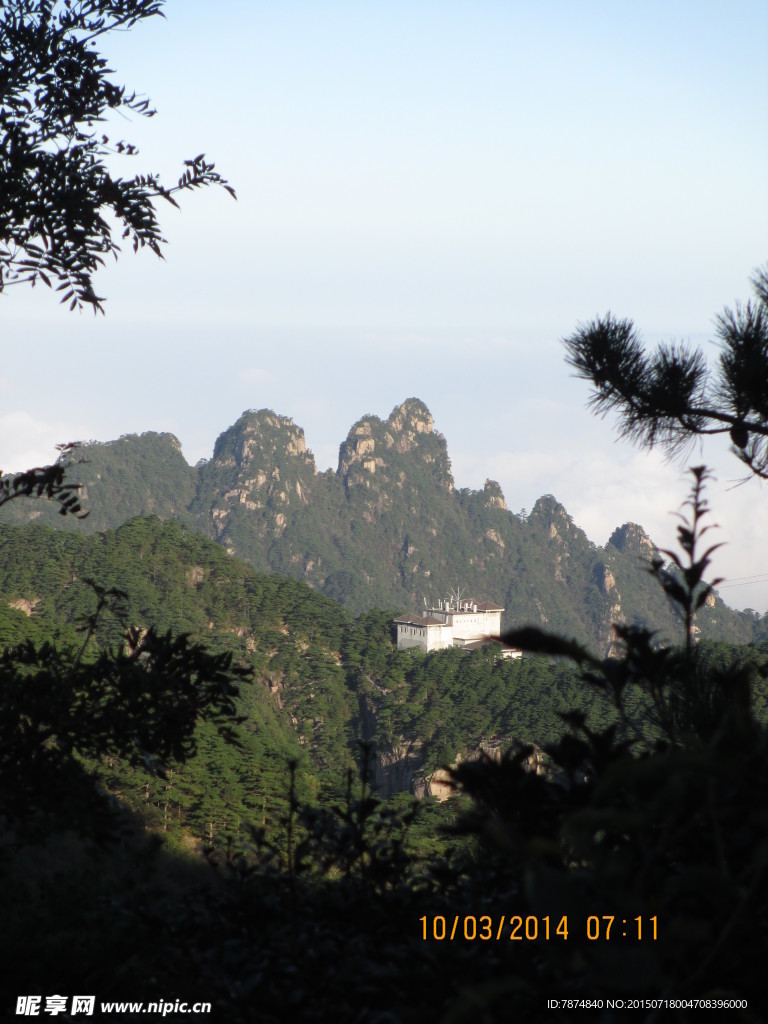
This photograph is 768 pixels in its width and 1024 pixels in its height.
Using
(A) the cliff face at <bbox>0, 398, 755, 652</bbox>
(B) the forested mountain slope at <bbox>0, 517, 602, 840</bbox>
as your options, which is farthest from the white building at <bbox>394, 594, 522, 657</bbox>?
(A) the cliff face at <bbox>0, 398, 755, 652</bbox>

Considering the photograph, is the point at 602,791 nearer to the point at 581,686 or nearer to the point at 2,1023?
the point at 2,1023

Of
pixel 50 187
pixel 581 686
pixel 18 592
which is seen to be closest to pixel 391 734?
pixel 581 686

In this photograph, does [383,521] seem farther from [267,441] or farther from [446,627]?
[446,627]

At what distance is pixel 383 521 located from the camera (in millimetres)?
103438

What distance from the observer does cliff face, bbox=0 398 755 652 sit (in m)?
97.4

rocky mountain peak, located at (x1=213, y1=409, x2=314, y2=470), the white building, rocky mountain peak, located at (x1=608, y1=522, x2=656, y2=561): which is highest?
rocky mountain peak, located at (x1=213, y1=409, x2=314, y2=470)

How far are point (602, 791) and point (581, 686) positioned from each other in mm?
42550

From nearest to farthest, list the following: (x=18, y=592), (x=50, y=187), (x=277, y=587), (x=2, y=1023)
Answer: (x=2, y=1023) < (x=50, y=187) < (x=18, y=592) < (x=277, y=587)

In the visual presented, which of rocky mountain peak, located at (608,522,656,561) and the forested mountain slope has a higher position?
rocky mountain peak, located at (608,522,656,561)

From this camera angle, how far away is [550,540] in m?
106

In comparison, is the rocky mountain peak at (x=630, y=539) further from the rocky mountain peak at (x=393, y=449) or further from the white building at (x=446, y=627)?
the white building at (x=446, y=627)

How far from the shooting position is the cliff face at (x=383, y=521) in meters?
97.4

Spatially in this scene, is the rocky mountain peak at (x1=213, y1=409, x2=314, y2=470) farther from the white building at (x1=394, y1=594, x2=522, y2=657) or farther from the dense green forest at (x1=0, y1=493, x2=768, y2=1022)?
the dense green forest at (x1=0, y1=493, x2=768, y2=1022)

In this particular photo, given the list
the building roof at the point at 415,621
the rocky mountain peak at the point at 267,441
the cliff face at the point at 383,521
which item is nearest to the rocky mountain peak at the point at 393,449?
the cliff face at the point at 383,521
